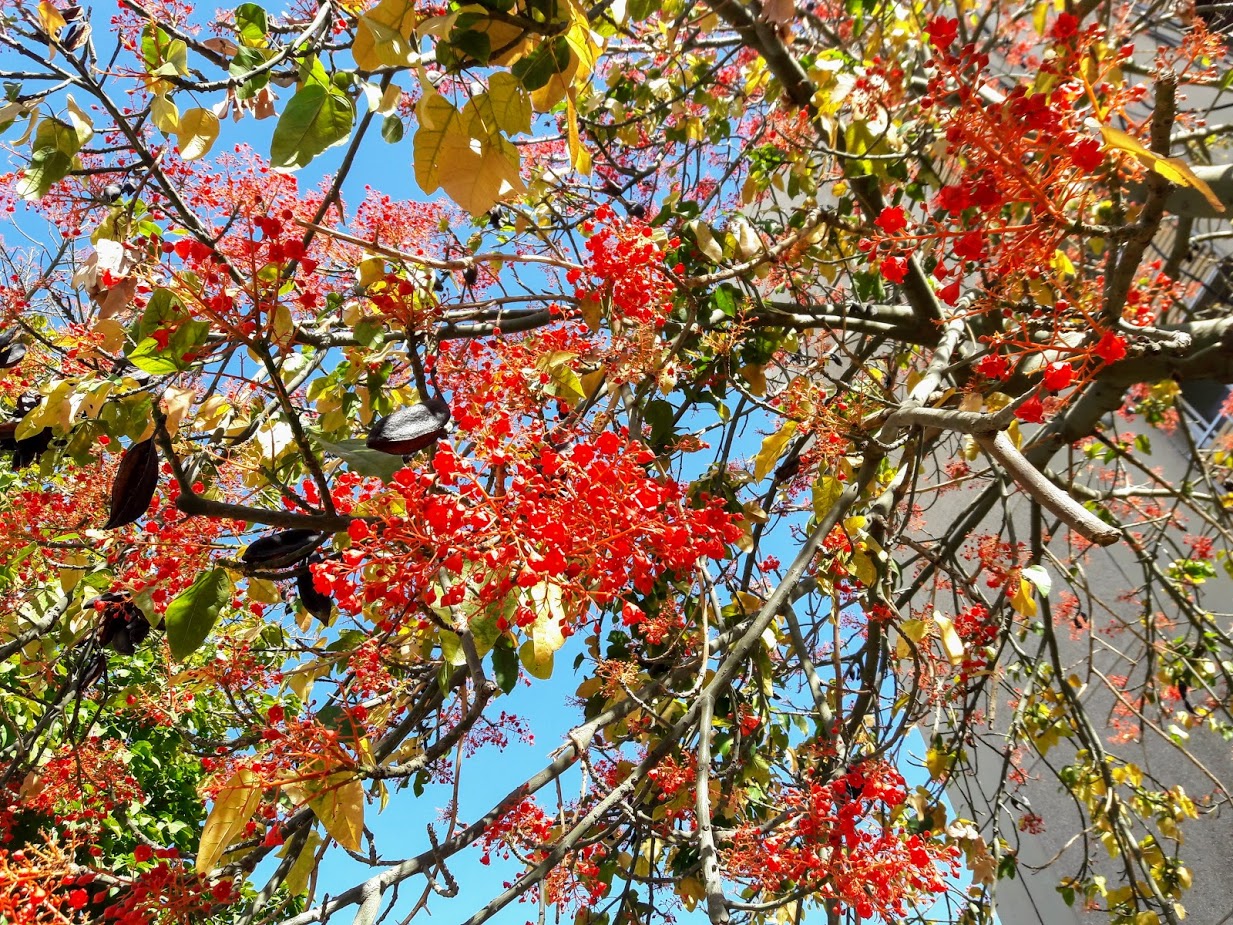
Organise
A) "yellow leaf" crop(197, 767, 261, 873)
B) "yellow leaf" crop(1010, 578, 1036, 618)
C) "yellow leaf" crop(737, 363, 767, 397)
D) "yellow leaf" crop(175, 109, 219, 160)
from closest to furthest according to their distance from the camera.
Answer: "yellow leaf" crop(197, 767, 261, 873) → "yellow leaf" crop(175, 109, 219, 160) → "yellow leaf" crop(1010, 578, 1036, 618) → "yellow leaf" crop(737, 363, 767, 397)

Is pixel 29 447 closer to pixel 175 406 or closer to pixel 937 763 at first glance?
pixel 175 406

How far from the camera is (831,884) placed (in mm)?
1814

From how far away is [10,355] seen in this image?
2.00m

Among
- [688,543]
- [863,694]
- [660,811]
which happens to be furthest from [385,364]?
[863,694]

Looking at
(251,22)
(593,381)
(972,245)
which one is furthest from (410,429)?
(972,245)

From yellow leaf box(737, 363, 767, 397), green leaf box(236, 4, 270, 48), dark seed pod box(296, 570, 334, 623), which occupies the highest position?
yellow leaf box(737, 363, 767, 397)

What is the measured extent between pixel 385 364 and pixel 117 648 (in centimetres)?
97

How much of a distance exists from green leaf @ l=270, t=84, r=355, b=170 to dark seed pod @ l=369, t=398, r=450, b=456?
433 mm

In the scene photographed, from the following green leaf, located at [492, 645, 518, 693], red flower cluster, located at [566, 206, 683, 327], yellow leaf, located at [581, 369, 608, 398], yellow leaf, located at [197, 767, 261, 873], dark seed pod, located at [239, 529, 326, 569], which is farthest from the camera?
yellow leaf, located at [581, 369, 608, 398]

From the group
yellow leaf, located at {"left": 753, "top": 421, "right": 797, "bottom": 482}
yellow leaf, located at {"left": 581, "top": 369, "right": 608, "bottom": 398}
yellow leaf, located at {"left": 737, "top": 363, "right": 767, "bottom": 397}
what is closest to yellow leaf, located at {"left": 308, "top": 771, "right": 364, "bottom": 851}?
yellow leaf, located at {"left": 581, "top": 369, "right": 608, "bottom": 398}

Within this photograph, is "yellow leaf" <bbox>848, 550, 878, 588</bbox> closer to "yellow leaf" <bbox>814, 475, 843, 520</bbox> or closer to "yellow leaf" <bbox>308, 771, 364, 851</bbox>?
"yellow leaf" <bbox>814, 475, 843, 520</bbox>

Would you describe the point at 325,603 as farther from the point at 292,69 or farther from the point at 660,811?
the point at 660,811

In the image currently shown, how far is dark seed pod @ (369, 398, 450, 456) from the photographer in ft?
4.41

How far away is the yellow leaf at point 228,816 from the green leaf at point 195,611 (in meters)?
0.25
